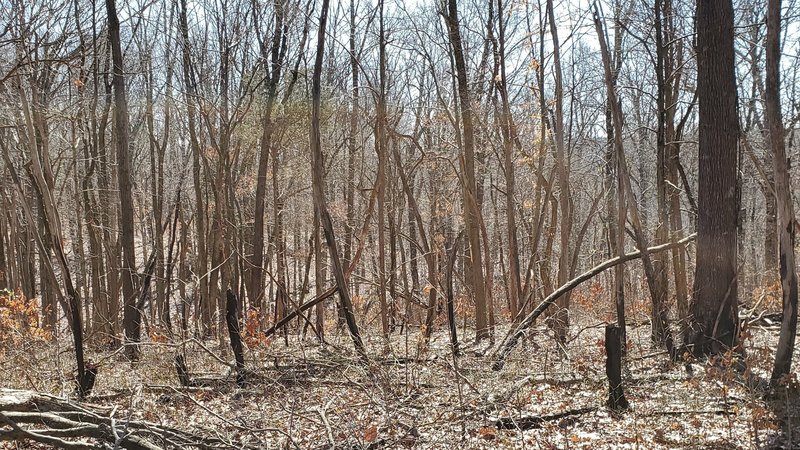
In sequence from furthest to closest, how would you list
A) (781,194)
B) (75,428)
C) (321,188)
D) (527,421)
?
(321,188)
(781,194)
(527,421)
(75,428)

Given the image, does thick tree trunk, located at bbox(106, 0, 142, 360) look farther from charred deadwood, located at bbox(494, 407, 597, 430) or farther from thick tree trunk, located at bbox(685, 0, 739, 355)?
thick tree trunk, located at bbox(685, 0, 739, 355)

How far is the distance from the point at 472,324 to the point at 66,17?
10352 millimetres

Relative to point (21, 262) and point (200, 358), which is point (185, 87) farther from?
point (200, 358)

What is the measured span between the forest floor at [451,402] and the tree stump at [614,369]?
122 millimetres

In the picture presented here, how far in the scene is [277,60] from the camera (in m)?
13.3

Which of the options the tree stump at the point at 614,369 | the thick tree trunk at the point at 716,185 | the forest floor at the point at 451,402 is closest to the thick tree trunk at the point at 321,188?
the forest floor at the point at 451,402

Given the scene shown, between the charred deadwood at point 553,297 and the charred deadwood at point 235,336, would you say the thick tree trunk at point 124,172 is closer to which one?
the charred deadwood at point 235,336

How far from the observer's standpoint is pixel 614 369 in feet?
19.6

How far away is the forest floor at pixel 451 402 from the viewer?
5.46 meters

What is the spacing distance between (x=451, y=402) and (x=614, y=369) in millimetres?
1594

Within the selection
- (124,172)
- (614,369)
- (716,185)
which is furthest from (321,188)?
(716,185)

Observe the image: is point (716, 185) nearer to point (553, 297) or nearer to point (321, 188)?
point (553, 297)

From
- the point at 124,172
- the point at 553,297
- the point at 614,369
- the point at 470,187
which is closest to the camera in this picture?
the point at 614,369

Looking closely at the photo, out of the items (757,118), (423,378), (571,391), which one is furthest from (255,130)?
(757,118)
